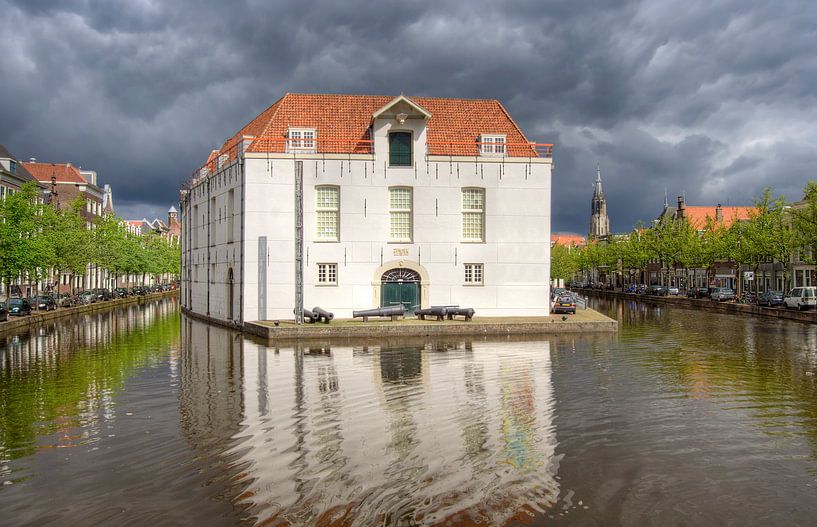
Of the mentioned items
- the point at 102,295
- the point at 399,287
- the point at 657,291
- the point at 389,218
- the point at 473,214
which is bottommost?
the point at 657,291

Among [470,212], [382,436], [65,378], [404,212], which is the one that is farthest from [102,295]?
[382,436]

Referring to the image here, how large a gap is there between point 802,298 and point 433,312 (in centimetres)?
3511

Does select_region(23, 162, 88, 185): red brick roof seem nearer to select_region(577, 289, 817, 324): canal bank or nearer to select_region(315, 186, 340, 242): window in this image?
select_region(315, 186, 340, 242): window

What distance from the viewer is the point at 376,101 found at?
46.2 meters

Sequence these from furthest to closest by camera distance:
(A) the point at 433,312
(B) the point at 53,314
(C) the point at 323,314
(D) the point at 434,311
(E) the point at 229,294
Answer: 1. (B) the point at 53,314
2. (E) the point at 229,294
3. (A) the point at 433,312
4. (D) the point at 434,311
5. (C) the point at 323,314

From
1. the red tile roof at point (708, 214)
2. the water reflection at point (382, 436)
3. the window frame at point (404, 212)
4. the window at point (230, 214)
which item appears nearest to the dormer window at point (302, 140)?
the window at point (230, 214)

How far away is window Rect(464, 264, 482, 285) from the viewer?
138 ft

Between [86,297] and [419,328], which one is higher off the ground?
[86,297]

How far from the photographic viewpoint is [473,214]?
4219cm

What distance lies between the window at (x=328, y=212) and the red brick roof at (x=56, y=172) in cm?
6812

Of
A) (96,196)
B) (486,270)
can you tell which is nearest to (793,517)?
(486,270)

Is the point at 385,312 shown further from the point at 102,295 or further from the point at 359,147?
the point at 102,295

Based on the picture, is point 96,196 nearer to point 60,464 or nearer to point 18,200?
point 18,200

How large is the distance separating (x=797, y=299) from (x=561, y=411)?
48.5 metres
